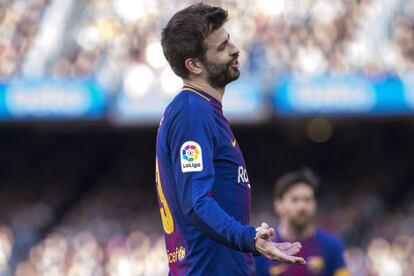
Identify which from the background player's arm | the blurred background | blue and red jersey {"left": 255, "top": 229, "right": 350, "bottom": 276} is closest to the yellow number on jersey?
blue and red jersey {"left": 255, "top": 229, "right": 350, "bottom": 276}

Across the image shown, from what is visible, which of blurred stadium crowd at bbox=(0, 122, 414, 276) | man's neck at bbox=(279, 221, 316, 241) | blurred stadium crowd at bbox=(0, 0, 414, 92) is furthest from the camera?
blurred stadium crowd at bbox=(0, 122, 414, 276)

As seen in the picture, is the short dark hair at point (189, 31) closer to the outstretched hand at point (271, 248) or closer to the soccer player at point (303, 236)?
the outstretched hand at point (271, 248)

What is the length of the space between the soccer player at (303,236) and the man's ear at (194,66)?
258 centimetres

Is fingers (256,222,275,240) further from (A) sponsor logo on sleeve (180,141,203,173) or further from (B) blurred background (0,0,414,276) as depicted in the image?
(B) blurred background (0,0,414,276)

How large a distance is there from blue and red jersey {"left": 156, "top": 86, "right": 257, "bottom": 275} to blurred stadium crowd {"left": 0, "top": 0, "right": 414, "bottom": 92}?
1151 cm

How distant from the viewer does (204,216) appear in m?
4.01

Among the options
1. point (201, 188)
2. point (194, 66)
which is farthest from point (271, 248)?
point (194, 66)

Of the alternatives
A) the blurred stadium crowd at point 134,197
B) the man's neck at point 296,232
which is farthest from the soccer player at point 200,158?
the blurred stadium crowd at point 134,197

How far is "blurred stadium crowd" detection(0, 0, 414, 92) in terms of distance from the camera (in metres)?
16.1

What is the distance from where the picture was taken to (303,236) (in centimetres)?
703

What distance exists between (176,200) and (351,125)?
16.6 m

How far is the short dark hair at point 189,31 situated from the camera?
13.7 ft

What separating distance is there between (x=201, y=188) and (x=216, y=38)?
64 centimetres

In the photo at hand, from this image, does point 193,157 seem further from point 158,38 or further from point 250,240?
point 158,38
